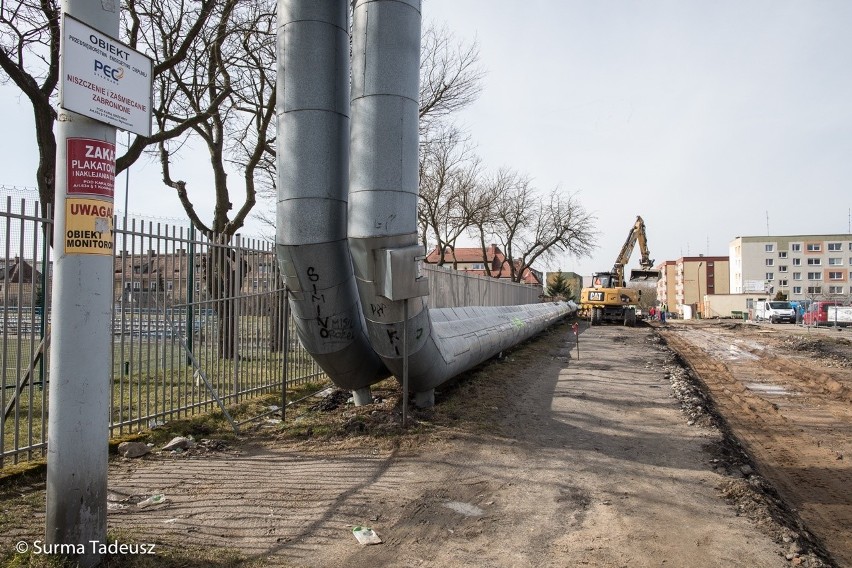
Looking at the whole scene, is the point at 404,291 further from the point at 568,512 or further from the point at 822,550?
the point at 822,550

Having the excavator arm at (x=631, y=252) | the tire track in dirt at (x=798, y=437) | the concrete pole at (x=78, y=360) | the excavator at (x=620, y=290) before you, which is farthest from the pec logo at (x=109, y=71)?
the excavator arm at (x=631, y=252)

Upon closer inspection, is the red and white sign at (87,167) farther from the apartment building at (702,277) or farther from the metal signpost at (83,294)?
the apartment building at (702,277)

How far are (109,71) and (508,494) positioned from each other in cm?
440

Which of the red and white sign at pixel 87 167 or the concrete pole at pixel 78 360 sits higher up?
the red and white sign at pixel 87 167

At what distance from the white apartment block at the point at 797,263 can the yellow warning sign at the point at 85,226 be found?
301 ft

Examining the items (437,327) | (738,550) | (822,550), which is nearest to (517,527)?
(738,550)

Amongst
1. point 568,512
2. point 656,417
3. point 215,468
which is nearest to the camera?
point 568,512

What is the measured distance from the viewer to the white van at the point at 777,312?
46000mm

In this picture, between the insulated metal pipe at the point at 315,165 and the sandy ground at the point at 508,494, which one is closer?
the sandy ground at the point at 508,494

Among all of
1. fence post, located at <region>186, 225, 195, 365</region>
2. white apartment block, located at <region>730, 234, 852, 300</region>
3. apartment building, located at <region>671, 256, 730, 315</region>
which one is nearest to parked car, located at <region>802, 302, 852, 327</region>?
fence post, located at <region>186, 225, 195, 365</region>

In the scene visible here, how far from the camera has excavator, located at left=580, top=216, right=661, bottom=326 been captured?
3266cm

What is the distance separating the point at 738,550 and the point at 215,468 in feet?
15.0

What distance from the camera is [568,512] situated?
4598 mm

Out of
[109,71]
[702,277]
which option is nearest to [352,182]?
[109,71]
